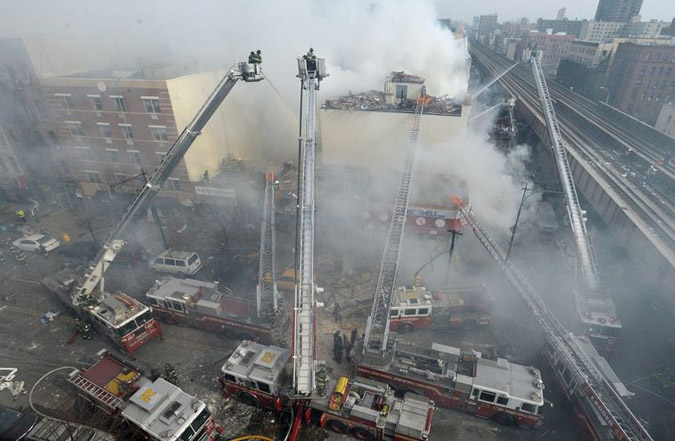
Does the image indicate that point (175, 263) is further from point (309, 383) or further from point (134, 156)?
point (309, 383)

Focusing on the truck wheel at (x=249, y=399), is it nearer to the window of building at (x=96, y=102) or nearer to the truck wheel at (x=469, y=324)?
the truck wheel at (x=469, y=324)

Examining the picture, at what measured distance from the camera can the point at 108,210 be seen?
28500 mm

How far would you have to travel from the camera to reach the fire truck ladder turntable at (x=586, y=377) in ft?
34.1

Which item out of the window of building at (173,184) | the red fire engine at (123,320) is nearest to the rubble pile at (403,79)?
the window of building at (173,184)

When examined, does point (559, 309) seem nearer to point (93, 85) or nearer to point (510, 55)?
point (93, 85)

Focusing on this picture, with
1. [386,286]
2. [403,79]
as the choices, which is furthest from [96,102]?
[386,286]

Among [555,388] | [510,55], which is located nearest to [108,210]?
[555,388]

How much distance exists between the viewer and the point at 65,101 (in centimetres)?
2530

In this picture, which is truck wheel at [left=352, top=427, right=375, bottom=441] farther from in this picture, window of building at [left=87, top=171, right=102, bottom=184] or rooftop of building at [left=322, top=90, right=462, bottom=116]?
window of building at [left=87, top=171, right=102, bottom=184]

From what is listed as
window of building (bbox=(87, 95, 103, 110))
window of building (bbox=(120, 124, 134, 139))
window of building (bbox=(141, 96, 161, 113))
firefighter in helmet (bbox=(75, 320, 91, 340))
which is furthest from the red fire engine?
window of building (bbox=(87, 95, 103, 110))

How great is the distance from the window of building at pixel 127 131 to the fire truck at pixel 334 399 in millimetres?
19630

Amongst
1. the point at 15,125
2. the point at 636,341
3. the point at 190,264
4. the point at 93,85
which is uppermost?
the point at 93,85

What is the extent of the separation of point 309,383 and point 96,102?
81.7 ft

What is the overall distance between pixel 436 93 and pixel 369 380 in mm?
34412
